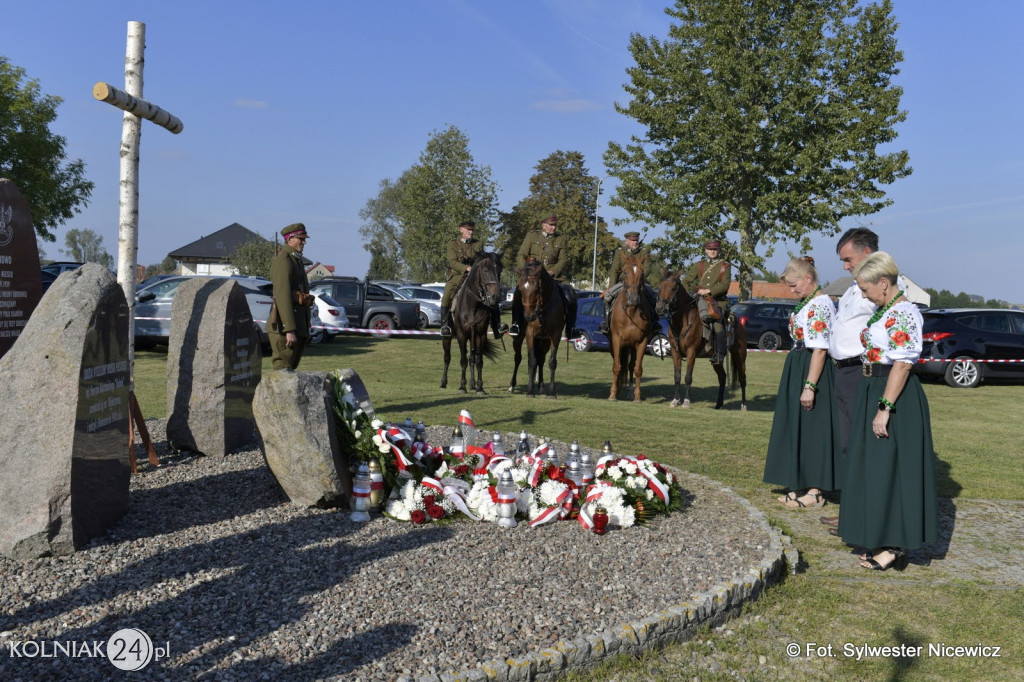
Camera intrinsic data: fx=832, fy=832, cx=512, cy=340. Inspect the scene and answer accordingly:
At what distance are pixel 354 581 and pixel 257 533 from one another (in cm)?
100

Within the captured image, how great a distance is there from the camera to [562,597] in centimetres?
444

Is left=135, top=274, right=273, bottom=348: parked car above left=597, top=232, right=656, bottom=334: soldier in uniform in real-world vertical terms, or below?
below

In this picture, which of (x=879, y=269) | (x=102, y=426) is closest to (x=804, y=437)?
(x=879, y=269)

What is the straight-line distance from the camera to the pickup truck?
89.7 feet

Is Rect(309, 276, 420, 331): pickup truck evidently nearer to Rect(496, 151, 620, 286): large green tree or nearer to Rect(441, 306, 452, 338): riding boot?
Rect(441, 306, 452, 338): riding boot

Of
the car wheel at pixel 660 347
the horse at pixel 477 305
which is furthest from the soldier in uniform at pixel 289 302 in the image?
the car wheel at pixel 660 347

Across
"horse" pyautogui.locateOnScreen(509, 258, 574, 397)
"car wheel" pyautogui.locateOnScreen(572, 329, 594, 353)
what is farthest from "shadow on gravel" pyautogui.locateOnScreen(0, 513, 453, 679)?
"car wheel" pyautogui.locateOnScreen(572, 329, 594, 353)

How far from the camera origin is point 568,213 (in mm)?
60750

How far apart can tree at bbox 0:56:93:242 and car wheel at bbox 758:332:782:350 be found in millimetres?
23702

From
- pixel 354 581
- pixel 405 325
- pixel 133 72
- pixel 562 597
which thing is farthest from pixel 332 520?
pixel 405 325

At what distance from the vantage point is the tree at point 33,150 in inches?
1057

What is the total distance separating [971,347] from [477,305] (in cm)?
1289

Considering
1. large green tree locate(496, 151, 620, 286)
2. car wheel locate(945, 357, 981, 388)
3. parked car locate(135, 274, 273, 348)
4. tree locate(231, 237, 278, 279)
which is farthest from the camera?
tree locate(231, 237, 278, 279)

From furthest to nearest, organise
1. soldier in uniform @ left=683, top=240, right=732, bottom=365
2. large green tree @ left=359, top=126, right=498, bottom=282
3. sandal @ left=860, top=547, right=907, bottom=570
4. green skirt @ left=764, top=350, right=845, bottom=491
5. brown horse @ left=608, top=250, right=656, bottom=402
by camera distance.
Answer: large green tree @ left=359, top=126, right=498, bottom=282 → soldier in uniform @ left=683, top=240, right=732, bottom=365 → brown horse @ left=608, top=250, right=656, bottom=402 → green skirt @ left=764, top=350, right=845, bottom=491 → sandal @ left=860, top=547, right=907, bottom=570
